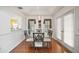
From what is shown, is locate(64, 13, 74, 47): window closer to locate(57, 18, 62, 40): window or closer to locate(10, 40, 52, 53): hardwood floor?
locate(57, 18, 62, 40): window

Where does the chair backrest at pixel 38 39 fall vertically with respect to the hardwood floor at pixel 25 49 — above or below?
above

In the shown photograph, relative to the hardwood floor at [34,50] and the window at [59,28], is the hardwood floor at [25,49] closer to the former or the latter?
the hardwood floor at [34,50]

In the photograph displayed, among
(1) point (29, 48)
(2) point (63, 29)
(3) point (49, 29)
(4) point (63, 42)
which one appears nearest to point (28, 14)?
(3) point (49, 29)

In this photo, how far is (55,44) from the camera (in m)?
1.71

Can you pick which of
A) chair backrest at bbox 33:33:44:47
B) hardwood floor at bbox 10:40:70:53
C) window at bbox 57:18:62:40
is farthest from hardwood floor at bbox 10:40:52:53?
window at bbox 57:18:62:40

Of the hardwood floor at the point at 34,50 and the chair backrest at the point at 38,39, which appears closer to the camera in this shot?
the hardwood floor at the point at 34,50

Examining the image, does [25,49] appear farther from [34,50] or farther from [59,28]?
[59,28]

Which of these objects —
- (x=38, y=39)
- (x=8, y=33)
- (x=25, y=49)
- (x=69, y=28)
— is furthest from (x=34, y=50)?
(x=69, y=28)

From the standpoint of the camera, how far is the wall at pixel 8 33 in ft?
4.76

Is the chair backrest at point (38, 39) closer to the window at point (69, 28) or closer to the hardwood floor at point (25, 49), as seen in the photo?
the hardwood floor at point (25, 49)

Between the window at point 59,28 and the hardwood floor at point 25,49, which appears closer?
the hardwood floor at point 25,49

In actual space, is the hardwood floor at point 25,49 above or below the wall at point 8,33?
below

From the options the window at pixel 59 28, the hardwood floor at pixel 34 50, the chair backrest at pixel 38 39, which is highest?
the window at pixel 59 28

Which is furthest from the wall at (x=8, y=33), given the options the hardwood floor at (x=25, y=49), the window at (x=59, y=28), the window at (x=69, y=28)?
the window at (x=69, y=28)
